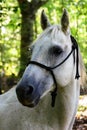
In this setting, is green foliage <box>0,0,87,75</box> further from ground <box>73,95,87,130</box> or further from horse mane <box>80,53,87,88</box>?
horse mane <box>80,53,87,88</box>

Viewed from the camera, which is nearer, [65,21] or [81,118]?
[65,21]

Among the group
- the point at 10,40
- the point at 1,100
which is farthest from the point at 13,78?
the point at 1,100

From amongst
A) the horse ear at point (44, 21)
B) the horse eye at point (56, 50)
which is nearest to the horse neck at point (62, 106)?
the horse eye at point (56, 50)

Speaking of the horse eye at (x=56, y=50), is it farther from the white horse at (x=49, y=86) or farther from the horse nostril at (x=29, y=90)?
the horse nostril at (x=29, y=90)

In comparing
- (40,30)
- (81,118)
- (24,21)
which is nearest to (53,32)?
(81,118)

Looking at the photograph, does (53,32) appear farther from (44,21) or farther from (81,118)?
(81,118)

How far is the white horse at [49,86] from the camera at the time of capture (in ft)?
10.1

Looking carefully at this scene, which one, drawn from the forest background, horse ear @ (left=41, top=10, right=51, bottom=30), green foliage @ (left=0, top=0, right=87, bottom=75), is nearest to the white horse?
horse ear @ (left=41, top=10, right=51, bottom=30)

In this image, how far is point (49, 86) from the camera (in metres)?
3.20

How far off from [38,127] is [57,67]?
65 cm

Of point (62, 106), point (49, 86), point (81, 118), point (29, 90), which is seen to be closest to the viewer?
point (29, 90)

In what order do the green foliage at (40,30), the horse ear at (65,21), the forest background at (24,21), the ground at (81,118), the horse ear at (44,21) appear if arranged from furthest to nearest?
1. the green foliage at (40,30)
2. the forest background at (24,21)
3. the ground at (81,118)
4. the horse ear at (44,21)
5. the horse ear at (65,21)

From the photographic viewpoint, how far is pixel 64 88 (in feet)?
A: 11.2

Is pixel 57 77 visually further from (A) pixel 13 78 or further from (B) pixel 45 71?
(A) pixel 13 78
